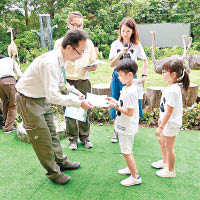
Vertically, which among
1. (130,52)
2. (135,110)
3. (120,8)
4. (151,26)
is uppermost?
(120,8)

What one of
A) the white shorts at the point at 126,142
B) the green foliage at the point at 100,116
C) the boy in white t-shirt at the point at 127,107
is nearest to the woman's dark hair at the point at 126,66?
the boy in white t-shirt at the point at 127,107

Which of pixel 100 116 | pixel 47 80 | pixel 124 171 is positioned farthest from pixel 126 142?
pixel 100 116

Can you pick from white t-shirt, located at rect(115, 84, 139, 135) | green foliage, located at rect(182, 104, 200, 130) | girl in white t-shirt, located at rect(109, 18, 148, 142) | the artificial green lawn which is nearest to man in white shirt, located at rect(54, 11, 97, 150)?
the artificial green lawn

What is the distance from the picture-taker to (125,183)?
232 cm

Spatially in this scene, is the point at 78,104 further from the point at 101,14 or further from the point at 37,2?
the point at 37,2

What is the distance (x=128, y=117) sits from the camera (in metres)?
2.10

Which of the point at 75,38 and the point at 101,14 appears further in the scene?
the point at 101,14

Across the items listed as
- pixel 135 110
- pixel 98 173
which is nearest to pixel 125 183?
pixel 98 173

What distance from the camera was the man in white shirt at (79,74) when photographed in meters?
2.75

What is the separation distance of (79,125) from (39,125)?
1.10 meters

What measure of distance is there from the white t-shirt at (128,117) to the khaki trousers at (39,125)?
0.66 metres

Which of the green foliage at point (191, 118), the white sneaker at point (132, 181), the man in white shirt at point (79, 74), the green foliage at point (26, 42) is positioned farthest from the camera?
the green foliage at point (26, 42)

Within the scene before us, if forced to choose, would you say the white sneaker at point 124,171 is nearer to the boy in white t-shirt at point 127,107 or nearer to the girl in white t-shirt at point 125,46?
the boy in white t-shirt at point 127,107

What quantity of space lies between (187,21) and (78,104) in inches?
453
